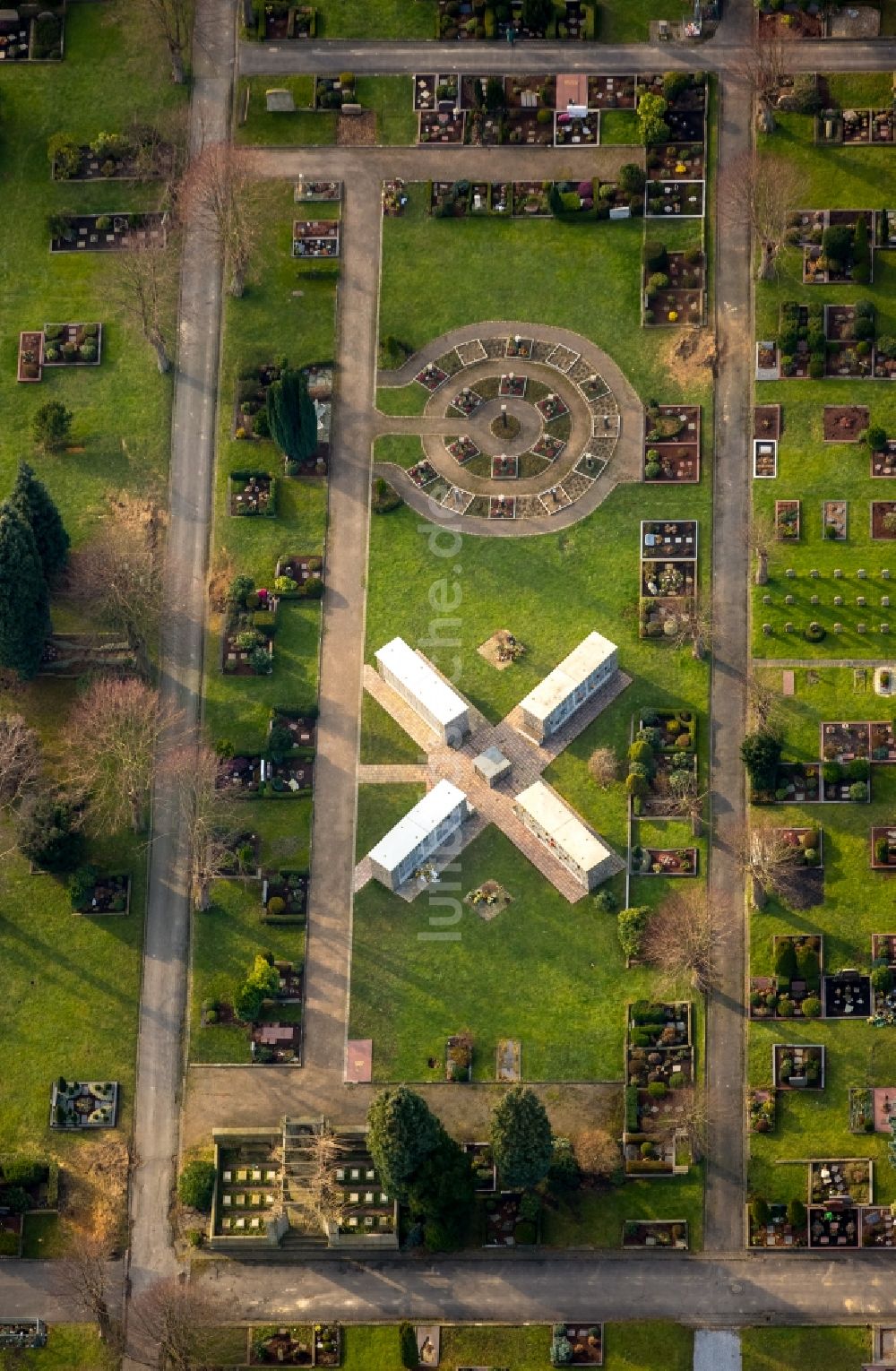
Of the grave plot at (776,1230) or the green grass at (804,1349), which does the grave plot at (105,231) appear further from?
the green grass at (804,1349)

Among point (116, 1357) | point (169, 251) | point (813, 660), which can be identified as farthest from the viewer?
point (169, 251)

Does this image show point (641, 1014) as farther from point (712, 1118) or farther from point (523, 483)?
point (523, 483)

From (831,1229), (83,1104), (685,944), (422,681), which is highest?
(422,681)

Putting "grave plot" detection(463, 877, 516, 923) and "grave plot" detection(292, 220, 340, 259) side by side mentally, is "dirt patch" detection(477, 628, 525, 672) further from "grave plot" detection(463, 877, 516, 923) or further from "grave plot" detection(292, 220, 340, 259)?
"grave plot" detection(292, 220, 340, 259)

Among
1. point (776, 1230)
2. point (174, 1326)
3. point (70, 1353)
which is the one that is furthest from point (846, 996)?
point (70, 1353)

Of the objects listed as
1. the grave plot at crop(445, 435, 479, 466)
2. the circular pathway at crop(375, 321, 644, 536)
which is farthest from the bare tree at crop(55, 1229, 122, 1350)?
the grave plot at crop(445, 435, 479, 466)

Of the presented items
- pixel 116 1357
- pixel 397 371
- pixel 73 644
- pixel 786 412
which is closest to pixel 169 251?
pixel 397 371

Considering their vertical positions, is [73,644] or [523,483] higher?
[523,483]

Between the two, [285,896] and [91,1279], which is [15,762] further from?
[91,1279]
